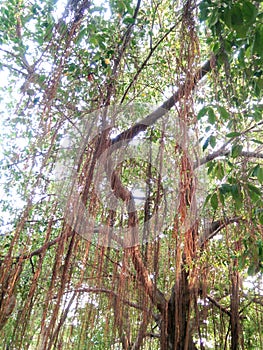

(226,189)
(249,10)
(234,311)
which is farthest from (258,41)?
(234,311)

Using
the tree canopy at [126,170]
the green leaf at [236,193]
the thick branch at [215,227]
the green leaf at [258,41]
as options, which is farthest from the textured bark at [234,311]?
the green leaf at [258,41]

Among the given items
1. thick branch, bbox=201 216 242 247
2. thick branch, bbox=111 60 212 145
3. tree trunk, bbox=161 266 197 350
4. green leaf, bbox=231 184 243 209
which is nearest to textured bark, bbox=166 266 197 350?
tree trunk, bbox=161 266 197 350

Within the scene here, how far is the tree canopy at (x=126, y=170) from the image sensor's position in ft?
3.35

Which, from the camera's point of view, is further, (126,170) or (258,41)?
(126,170)

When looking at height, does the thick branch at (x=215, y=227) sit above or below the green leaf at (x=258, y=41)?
above

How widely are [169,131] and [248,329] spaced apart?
159 centimetres

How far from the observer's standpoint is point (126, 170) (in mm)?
1741

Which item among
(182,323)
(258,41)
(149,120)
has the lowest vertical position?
(182,323)

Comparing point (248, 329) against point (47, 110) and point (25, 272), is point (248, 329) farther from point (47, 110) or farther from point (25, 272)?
point (47, 110)

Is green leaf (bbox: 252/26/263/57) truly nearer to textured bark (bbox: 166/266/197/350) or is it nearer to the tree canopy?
the tree canopy

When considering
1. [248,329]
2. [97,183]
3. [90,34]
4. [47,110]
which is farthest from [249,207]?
[248,329]

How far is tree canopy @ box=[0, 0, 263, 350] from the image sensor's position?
1022 millimetres

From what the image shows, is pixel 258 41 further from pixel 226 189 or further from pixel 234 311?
pixel 234 311

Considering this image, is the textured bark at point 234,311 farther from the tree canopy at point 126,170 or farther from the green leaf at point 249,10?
the green leaf at point 249,10
